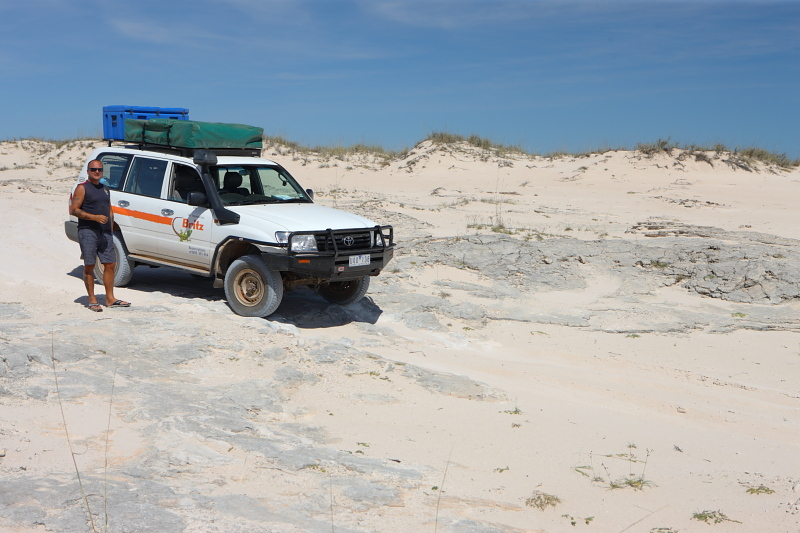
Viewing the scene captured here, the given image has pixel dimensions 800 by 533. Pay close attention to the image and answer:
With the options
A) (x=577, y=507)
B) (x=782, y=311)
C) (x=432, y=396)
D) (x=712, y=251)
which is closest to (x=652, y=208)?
(x=712, y=251)

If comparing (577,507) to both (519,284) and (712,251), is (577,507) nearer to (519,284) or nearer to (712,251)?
(519,284)

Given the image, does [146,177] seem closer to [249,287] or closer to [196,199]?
[196,199]

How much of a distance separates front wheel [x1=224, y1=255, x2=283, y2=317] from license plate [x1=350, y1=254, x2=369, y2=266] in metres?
0.88

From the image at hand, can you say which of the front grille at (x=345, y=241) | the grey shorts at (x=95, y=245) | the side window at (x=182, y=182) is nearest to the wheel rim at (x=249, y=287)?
Answer: the front grille at (x=345, y=241)

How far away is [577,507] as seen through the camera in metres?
4.82

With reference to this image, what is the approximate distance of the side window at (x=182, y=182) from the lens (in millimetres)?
9250

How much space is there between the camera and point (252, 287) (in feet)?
28.8

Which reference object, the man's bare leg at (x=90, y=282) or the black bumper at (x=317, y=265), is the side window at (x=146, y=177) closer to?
the man's bare leg at (x=90, y=282)

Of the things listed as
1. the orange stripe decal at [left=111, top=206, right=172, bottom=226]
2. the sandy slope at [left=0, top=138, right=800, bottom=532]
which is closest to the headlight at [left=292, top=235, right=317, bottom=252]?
the sandy slope at [left=0, top=138, right=800, bottom=532]

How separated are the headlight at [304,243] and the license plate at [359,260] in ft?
1.60

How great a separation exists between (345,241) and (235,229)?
1.32m

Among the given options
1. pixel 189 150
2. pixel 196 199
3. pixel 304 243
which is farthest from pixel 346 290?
pixel 189 150

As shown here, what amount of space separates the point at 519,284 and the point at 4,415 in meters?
8.33

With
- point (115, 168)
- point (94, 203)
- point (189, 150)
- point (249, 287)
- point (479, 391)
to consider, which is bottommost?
point (479, 391)
